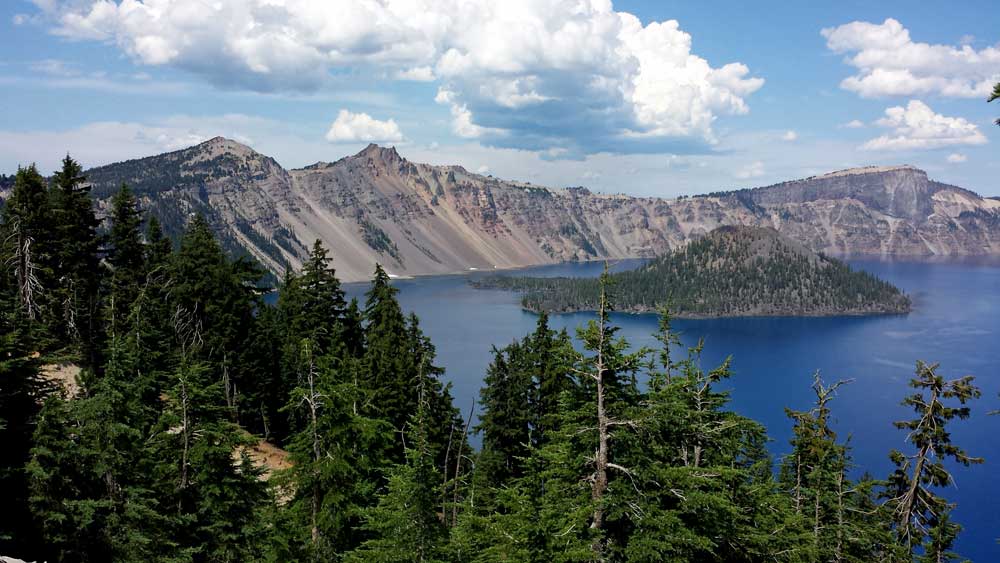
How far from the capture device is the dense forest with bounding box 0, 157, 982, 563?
15.2 m

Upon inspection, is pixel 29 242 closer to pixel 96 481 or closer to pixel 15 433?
pixel 15 433

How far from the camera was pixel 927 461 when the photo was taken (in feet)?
102

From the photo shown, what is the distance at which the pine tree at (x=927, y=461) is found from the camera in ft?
98.0

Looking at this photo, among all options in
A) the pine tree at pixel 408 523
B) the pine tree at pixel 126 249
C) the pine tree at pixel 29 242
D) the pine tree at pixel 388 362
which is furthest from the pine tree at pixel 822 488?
the pine tree at pixel 126 249

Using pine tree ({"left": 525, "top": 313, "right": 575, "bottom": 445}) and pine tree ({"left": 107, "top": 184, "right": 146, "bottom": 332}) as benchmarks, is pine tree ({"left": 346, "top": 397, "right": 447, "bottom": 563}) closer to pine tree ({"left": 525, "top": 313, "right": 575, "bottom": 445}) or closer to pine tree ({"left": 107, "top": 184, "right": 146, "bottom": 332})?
pine tree ({"left": 525, "top": 313, "right": 575, "bottom": 445})

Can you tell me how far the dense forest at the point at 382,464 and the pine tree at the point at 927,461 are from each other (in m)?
0.12

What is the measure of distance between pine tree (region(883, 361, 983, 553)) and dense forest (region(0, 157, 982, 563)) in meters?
0.12

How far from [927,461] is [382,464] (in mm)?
25792

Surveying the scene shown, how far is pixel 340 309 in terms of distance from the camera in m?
55.9

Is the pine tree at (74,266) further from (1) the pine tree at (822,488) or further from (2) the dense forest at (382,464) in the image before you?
(1) the pine tree at (822,488)

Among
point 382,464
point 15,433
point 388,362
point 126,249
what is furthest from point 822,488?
point 126,249

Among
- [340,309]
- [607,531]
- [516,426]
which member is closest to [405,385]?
[516,426]

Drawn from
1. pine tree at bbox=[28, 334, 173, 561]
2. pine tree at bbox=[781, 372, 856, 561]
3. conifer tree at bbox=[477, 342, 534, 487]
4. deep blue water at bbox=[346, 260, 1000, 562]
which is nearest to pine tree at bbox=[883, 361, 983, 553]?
pine tree at bbox=[781, 372, 856, 561]

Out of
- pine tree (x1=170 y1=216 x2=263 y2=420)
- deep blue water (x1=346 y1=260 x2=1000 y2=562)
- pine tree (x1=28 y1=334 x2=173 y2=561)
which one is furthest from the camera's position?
deep blue water (x1=346 y1=260 x2=1000 y2=562)
